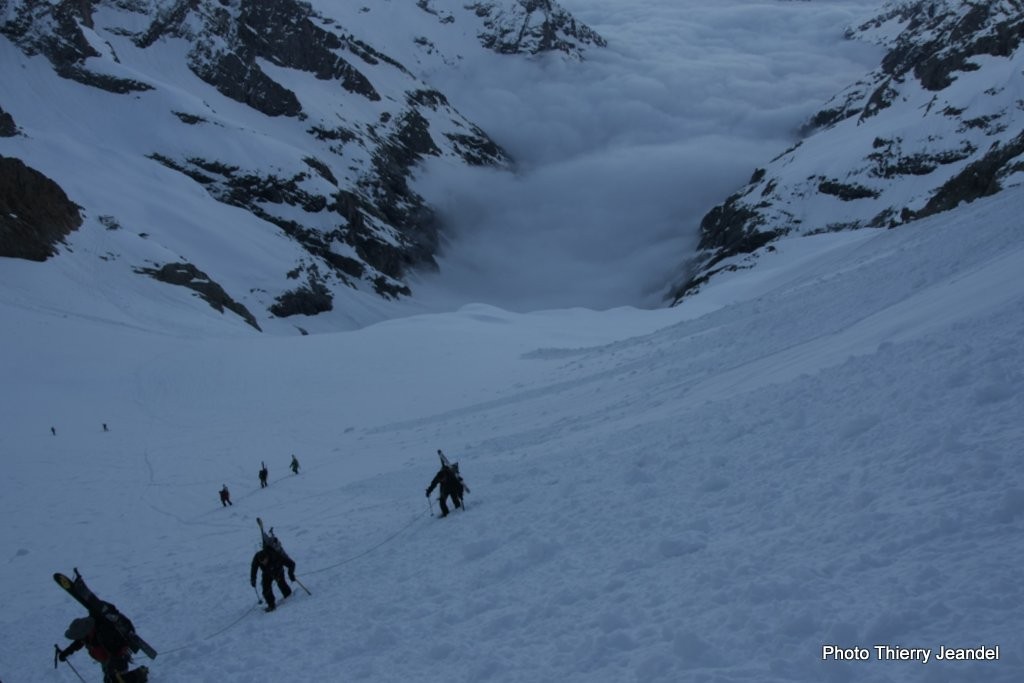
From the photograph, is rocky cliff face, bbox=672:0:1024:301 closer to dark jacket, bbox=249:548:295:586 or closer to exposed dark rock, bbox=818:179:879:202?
exposed dark rock, bbox=818:179:879:202

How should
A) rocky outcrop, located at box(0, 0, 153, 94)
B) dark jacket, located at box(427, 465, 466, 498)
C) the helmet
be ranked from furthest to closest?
rocky outcrop, located at box(0, 0, 153, 94), dark jacket, located at box(427, 465, 466, 498), the helmet

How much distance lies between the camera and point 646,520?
10.1 m

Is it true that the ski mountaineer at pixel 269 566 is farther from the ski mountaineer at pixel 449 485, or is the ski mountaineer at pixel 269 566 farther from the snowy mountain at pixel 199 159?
the snowy mountain at pixel 199 159

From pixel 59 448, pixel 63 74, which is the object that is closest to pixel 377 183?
pixel 63 74

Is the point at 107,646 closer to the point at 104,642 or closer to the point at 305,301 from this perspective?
the point at 104,642

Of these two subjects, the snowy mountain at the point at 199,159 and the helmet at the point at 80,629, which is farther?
the snowy mountain at the point at 199,159

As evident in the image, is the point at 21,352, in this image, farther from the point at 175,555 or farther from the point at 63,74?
the point at 63,74

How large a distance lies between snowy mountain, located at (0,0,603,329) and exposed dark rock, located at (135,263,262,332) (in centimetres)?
23

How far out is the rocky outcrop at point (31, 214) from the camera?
6344 cm

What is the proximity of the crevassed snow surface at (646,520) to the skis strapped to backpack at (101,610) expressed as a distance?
1166 millimetres

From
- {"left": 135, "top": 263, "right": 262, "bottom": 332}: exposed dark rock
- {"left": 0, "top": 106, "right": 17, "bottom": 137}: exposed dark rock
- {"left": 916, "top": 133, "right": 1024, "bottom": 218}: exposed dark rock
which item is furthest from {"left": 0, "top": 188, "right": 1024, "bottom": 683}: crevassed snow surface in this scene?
{"left": 0, "top": 106, "right": 17, "bottom": 137}: exposed dark rock

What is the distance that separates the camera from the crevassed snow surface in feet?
22.0

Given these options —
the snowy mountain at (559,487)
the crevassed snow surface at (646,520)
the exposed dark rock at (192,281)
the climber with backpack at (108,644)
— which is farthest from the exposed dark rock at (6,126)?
the climber with backpack at (108,644)

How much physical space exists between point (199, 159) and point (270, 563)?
13442 centimetres
